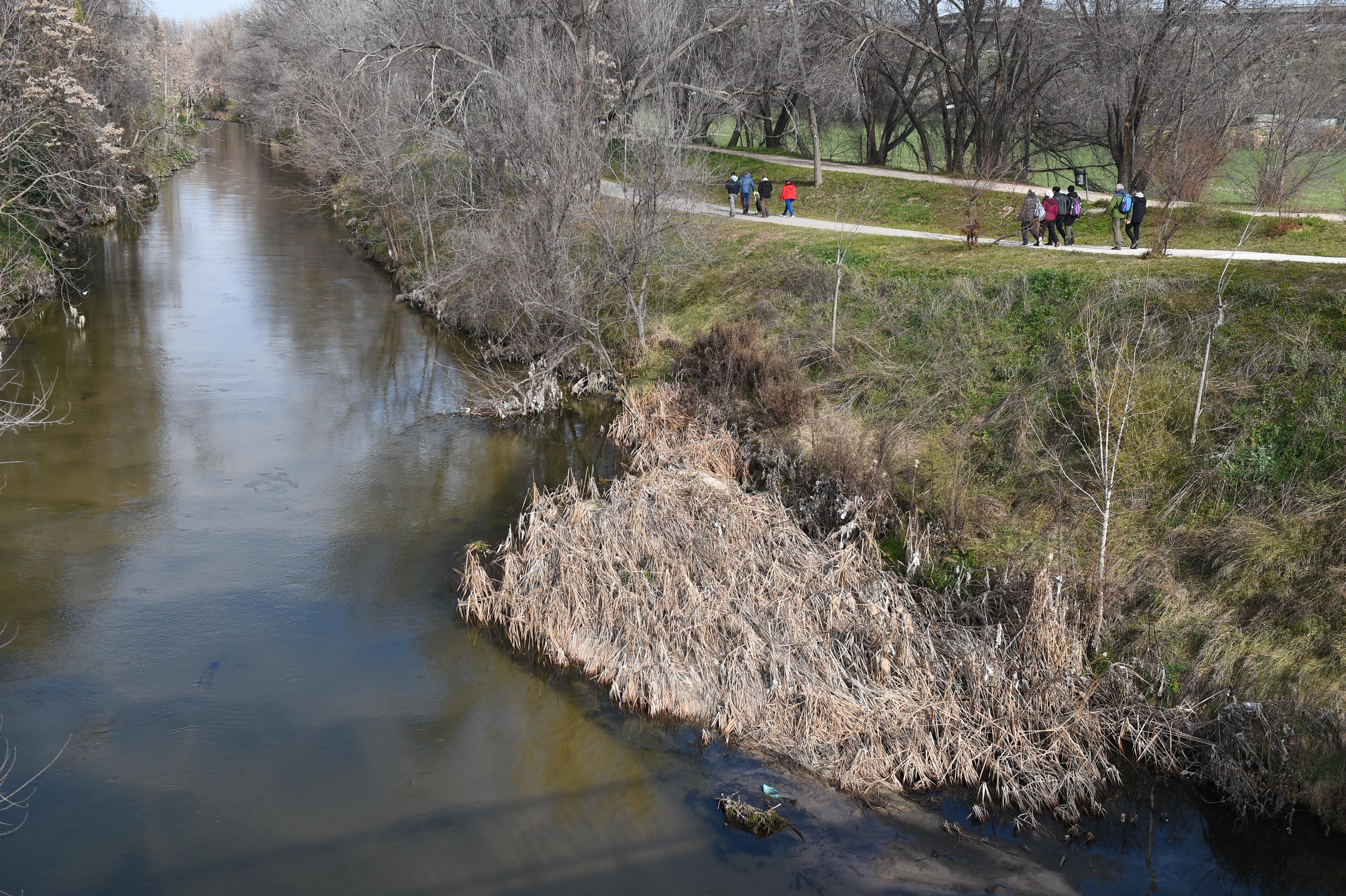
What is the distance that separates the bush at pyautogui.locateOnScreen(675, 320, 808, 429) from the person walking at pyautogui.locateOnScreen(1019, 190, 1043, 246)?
6.34 meters

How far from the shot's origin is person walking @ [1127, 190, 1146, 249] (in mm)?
19672

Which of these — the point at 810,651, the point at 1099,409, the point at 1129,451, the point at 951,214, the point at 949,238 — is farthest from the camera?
the point at 951,214

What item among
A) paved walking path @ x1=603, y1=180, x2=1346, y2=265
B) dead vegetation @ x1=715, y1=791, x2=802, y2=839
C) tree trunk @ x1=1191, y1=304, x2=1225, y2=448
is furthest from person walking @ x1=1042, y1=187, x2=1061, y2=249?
dead vegetation @ x1=715, y1=791, x2=802, y2=839

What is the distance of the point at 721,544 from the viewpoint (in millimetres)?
12086

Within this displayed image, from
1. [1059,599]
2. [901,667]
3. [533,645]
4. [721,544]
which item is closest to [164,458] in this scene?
[533,645]

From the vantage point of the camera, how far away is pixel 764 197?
2822cm

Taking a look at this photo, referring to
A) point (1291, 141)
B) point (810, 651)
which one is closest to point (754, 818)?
point (810, 651)

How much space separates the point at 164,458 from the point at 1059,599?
47.0 ft

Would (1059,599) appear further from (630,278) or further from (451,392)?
(451,392)

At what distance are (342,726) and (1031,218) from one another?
56.2 feet

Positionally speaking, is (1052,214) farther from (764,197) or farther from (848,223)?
(764,197)

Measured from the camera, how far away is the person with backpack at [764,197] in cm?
2783

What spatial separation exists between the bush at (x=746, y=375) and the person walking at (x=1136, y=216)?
778cm

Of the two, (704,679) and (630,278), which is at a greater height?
(630,278)
